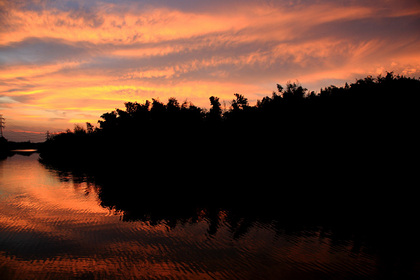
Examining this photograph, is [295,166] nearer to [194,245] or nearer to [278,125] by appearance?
[278,125]

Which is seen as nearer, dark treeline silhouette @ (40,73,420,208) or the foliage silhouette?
dark treeline silhouette @ (40,73,420,208)

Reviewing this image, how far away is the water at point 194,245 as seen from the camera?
851cm

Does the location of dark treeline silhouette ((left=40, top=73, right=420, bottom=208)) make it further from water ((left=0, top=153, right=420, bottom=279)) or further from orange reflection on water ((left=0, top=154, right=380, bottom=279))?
orange reflection on water ((left=0, top=154, right=380, bottom=279))

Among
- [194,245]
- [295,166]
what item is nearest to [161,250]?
[194,245]

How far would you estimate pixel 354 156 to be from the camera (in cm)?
2794

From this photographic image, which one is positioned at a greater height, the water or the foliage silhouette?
the foliage silhouette

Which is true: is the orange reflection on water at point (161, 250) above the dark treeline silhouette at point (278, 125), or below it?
below

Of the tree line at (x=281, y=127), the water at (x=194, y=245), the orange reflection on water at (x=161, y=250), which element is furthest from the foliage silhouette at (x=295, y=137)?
the orange reflection on water at (x=161, y=250)

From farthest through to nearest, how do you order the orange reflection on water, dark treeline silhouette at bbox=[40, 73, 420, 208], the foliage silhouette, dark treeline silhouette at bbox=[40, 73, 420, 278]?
the foliage silhouette → dark treeline silhouette at bbox=[40, 73, 420, 208] → dark treeline silhouette at bbox=[40, 73, 420, 278] → the orange reflection on water

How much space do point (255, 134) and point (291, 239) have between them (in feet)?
88.0

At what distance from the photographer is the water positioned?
27.9 feet

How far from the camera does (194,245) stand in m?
10.8

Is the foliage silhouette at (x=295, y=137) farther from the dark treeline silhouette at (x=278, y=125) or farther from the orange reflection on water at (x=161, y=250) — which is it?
the orange reflection on water at (x=161, y=250)

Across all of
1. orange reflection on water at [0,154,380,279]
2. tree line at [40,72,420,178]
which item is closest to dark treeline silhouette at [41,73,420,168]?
tree line at [40,72,420,178]
